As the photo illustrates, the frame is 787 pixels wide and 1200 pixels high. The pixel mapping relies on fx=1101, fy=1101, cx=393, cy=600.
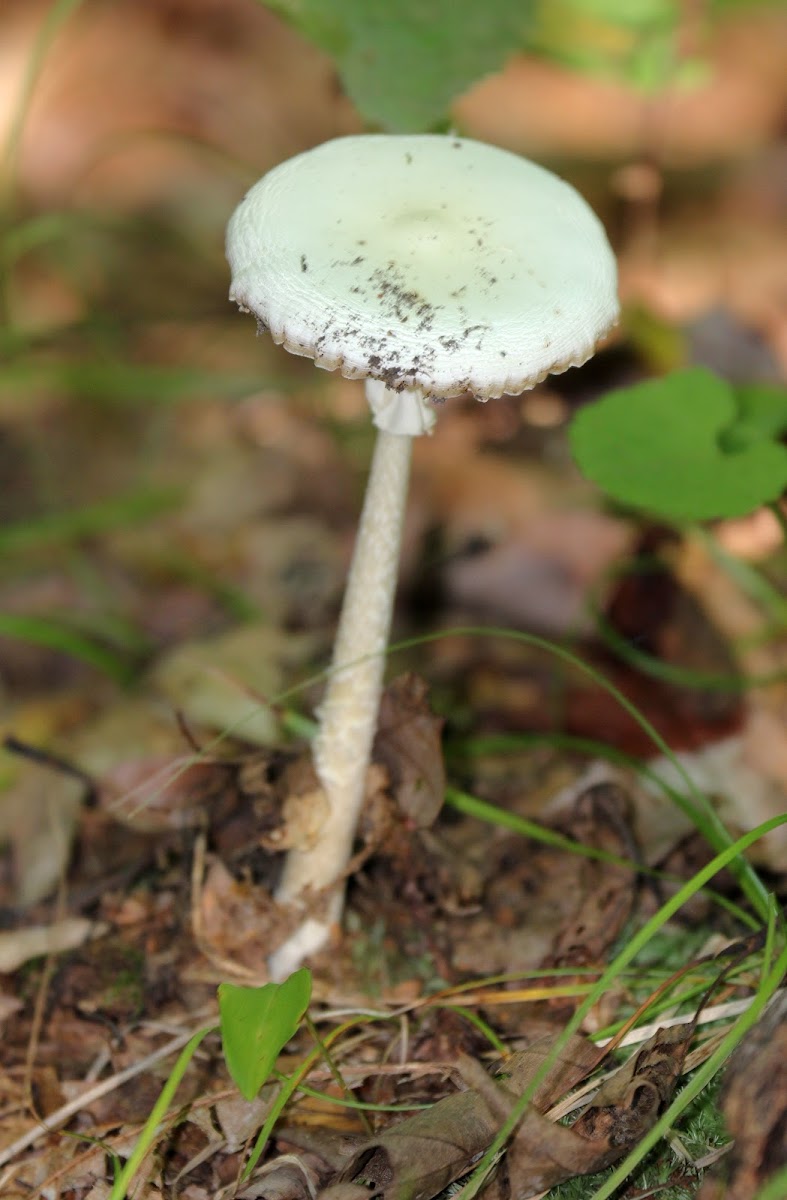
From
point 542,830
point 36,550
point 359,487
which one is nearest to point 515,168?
point 542,830

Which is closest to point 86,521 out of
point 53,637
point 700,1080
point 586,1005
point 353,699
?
point 53,637

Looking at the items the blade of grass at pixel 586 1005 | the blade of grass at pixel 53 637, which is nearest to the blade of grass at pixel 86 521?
the blade of grass at pixel 53 637

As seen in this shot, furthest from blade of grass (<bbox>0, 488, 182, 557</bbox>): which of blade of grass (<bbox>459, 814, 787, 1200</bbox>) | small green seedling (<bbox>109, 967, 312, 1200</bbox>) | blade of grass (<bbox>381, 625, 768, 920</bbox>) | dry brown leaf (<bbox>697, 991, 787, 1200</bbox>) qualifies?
dry brown leaf (<bbox>697, 991, 787, 1200</bbox>)

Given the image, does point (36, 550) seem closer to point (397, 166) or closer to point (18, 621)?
point (18, 621)

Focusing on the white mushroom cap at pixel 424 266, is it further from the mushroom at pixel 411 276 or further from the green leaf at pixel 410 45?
the green leaf at pixel 410 45

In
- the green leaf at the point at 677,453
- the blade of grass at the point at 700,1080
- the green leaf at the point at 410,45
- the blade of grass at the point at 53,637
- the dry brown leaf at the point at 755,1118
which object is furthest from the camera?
the blade of grass at the point at 53,637

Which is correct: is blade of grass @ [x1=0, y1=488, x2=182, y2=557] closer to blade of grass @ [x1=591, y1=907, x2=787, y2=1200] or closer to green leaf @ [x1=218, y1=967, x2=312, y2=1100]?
green leaf @ [x1=218, y1=967, x2=312, y2=1100]

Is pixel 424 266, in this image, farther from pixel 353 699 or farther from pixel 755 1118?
pixel 755 1118
